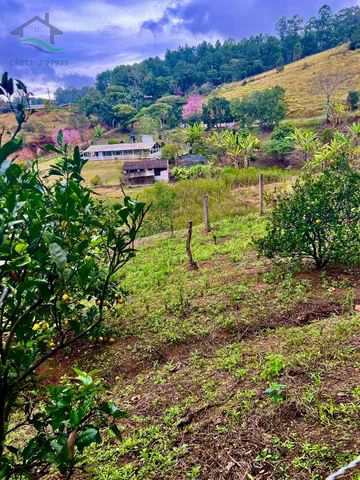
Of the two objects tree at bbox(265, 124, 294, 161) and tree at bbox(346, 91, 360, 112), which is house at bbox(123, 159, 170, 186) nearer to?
tree at bbox(265, 124, 294, 161)

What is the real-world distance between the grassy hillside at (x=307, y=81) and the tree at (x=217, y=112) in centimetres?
495

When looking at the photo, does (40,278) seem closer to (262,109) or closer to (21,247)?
(21,247)

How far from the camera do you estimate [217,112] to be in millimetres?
34812

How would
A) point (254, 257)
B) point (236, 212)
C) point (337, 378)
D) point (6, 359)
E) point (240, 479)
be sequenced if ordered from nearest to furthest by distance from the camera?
1. point (6, 359)
2. point (240, 479)
3. point (337, 378)
4. point (254, 257)
5. point (236, 212)

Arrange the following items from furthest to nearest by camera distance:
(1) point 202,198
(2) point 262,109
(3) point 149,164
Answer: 1. (2) point 262,109
2. (3) point 149,164
3. (1) point 202,198

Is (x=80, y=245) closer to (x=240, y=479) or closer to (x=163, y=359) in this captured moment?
(x=240, y=479)

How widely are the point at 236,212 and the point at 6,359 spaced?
1014cm

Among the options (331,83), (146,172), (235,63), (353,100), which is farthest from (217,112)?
(235,63)

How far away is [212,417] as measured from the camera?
2.29m

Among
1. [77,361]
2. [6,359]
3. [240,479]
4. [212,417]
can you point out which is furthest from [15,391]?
[77,361]

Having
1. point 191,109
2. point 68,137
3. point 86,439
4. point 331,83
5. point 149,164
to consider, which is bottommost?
point 86,439

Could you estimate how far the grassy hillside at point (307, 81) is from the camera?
35406 millimetres

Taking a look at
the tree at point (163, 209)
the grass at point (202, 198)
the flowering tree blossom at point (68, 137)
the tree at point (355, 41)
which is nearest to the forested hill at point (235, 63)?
the tree at point (355, 41)

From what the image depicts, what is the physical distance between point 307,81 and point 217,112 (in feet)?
38.9
